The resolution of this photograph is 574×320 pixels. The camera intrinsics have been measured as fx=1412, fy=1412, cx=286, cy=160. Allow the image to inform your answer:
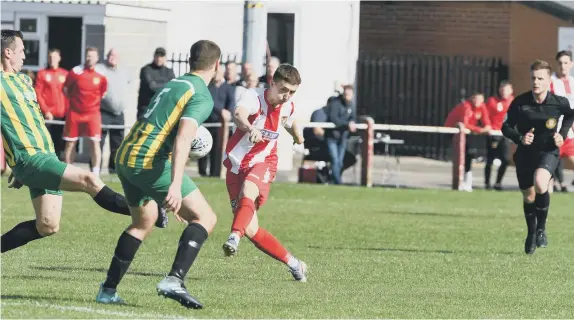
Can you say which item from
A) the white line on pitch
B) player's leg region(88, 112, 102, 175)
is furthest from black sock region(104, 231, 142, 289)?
player's leg region(88, 112, 102, 175)

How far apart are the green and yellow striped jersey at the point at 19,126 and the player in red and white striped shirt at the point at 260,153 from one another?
1.76 meters

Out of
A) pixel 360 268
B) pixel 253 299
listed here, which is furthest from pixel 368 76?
pixel 253 299

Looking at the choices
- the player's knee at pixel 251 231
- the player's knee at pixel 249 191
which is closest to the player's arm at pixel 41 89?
the player's knee at pixel 249 191

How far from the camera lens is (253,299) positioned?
9.95 metres

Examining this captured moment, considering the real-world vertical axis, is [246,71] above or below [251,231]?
above

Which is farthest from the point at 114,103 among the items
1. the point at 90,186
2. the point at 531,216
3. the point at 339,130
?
the point at 90,186

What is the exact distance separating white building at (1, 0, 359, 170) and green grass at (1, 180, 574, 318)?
28.0 feet

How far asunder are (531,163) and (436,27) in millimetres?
20981

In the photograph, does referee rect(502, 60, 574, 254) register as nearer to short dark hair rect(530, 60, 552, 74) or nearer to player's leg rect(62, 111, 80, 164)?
short dark hair rect(530, 60, 552, 74)

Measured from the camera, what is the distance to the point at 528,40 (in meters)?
32.8

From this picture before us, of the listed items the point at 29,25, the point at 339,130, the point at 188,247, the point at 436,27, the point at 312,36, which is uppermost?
the point at 436,27

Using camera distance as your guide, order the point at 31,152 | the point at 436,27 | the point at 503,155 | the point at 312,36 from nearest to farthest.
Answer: the point at 31,152 < the point at 503,155 < the point at 312,36 < the point at 436,27

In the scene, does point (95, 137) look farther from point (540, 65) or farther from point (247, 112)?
point (247, 112)

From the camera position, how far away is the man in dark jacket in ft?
78.3
